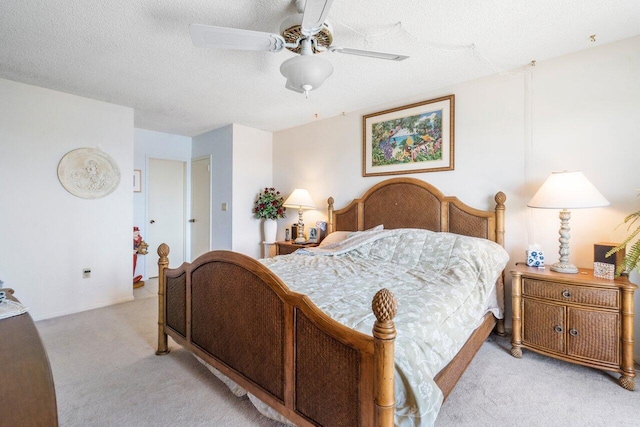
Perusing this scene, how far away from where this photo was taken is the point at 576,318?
1973mm

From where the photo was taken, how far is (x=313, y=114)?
3852 mm

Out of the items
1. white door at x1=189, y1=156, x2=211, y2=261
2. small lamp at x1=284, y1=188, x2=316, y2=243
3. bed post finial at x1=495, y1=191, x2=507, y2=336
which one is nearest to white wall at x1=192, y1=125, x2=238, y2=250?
white door at x1=189, y1=156, x2=211, y2=261

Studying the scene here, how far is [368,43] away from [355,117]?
4.88ft

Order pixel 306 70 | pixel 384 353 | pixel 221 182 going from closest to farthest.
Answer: pixel 384 353, pixel 306 70, pixel 221 182

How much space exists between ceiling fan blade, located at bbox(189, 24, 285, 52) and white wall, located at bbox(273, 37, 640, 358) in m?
2.00

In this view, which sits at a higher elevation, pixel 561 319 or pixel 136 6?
pixel 136 6

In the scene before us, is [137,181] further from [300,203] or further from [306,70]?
[306,70]

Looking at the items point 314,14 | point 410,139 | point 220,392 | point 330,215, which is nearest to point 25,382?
point 220,392

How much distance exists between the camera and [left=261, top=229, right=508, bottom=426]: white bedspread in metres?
1.04

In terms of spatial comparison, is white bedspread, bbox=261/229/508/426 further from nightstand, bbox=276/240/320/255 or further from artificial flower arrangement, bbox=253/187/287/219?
artificial flower arrangement, bbox=253/187/287/219

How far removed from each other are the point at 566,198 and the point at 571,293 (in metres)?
0.64

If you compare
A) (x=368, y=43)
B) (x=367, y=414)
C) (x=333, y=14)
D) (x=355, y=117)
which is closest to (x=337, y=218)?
(x=355, y=117)

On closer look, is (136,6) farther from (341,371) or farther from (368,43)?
(341,371)

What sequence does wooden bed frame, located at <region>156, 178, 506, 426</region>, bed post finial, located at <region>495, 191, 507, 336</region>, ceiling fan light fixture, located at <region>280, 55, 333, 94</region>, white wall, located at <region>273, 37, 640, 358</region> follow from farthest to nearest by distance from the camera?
bed post finial, located at <region>495, 191, 507, 336</region>
white wall, located at <region>273, 37, 640, 358</region>
ceiling fan light fixture, located at <region>280, 55, 333, 94</region>
wooden bed frame, located at <region>156, 178, 506, 426</region>
